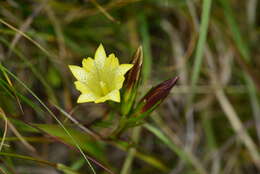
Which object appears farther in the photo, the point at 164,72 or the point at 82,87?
the point at 164,72

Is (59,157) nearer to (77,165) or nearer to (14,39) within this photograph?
(77,165)

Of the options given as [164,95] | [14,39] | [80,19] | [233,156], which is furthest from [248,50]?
[14,39]

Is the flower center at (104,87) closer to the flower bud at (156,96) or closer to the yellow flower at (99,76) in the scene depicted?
the yellow flower at (99,76)

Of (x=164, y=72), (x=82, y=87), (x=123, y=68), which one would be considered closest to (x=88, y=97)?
(x=82, y=87)

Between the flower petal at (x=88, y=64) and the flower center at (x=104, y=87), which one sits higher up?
the flower petal at (x=88, y=64)

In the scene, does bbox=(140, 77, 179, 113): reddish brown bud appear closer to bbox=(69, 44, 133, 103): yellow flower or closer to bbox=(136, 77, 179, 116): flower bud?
bbox=(136, 77, 179, 116): flower bud

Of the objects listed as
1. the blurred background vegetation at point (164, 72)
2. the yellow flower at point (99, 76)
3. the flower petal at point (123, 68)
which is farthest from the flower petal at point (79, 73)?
the blurred background vegetation at point (164, 72)

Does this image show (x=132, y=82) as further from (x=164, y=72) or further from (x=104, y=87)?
(x=164, y=72)
